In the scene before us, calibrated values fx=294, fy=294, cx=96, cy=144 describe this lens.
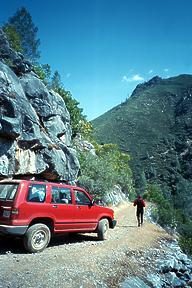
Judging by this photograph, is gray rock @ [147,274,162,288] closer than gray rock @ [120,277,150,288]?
No

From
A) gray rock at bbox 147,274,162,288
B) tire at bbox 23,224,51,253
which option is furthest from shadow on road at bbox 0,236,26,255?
gray rock at bbox 147,274,162,288

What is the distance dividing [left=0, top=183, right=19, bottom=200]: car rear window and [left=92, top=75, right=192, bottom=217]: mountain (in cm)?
5096

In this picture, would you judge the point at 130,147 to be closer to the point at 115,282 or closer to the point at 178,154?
the point at 178,154

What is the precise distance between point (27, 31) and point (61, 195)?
122 feet

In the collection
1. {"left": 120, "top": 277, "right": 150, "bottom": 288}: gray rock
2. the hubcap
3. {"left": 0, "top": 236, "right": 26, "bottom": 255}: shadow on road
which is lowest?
{"left": 120, "top": 277, "right": 150, "bottom": 288}: gray rock

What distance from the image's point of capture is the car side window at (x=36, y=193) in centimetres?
856

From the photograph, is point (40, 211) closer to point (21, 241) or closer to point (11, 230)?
point (11, 230)

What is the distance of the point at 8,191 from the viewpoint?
8.51m

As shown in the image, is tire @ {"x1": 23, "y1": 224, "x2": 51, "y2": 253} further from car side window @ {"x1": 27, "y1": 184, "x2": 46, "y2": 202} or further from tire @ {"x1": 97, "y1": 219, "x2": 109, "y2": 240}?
tire @ {"x1": 97, "y1": 219, "x2": 109, "y2": 240}

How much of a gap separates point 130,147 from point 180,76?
63.7 m

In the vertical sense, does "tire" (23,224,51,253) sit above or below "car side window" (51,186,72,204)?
below

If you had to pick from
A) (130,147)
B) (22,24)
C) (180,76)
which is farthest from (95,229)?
(180,76)

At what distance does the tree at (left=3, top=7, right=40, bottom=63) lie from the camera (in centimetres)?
4119

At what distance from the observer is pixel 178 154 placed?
81562 mm
